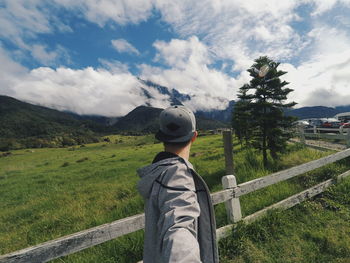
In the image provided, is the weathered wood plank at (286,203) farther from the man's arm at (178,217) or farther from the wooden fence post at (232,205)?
the man's arm at (178,217)

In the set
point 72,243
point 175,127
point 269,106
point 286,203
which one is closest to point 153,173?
point 175,127

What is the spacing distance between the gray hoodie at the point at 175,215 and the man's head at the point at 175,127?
18 cm

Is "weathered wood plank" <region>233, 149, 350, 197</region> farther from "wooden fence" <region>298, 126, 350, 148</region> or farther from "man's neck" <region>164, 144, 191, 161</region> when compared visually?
"wooden fence" <region>298, 126, 350, 148</region>

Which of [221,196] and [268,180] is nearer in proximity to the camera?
[221,196]

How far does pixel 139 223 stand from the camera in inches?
111

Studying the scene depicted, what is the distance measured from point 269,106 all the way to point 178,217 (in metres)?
8.63

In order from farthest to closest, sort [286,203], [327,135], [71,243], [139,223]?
[327,135] → [286,203] → [139,223] → [71,243]

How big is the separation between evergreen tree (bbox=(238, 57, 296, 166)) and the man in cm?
782

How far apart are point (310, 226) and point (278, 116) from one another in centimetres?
547

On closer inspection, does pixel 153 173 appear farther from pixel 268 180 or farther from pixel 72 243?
pixel 268 180

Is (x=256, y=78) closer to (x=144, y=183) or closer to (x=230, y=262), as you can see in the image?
(x=230, y=262)

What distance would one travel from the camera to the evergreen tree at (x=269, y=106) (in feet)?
27.9

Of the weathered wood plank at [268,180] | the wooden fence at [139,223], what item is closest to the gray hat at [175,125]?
the wooden fence at [139,223]

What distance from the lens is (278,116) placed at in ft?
28.1
